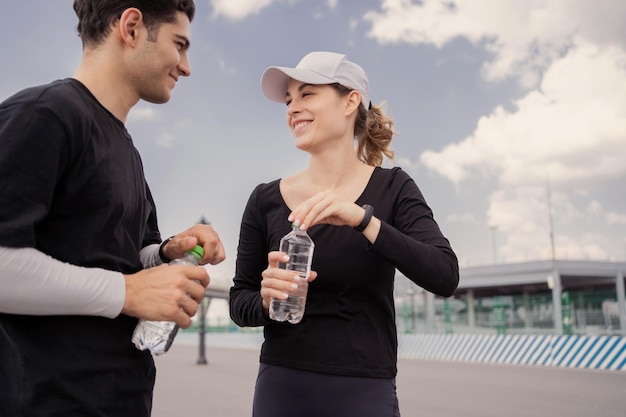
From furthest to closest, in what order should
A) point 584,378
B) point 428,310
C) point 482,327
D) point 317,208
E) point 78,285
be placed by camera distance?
point 428,310
point 482,327
point 584,378
point 317,208
point 78,285

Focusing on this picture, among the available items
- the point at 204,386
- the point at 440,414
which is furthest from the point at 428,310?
the point at 440,414

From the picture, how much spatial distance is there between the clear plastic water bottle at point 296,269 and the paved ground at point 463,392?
21.0 ft

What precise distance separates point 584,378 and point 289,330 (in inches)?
503

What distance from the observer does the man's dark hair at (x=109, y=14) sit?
6.64 ft

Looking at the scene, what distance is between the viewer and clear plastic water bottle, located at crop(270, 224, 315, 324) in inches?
93.7

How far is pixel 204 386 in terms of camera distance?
12016mm

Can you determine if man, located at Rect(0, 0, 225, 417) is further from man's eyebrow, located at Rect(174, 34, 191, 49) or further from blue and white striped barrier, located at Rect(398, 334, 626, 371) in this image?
blue and white striped barrier, located at Rect(398, 334, 626, 371)

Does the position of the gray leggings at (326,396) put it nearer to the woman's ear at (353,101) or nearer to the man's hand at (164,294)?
the man's hand at (164,294)

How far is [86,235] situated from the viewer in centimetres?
179

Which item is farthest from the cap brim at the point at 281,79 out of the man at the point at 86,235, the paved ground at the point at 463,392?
the paved ground at the point at 463,392

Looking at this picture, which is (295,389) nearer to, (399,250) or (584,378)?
(399,250)

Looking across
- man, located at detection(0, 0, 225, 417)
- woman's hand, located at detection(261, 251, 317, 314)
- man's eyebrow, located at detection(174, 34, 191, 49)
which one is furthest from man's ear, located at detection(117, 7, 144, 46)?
woman's hand, located at detection(261, 251, 317, 314)

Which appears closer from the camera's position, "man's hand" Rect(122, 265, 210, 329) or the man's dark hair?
"man's hand" Rect(122, 265, 210, 329)

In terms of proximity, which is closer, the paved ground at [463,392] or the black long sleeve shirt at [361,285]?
the black long sleeve shirt at [361,285]
